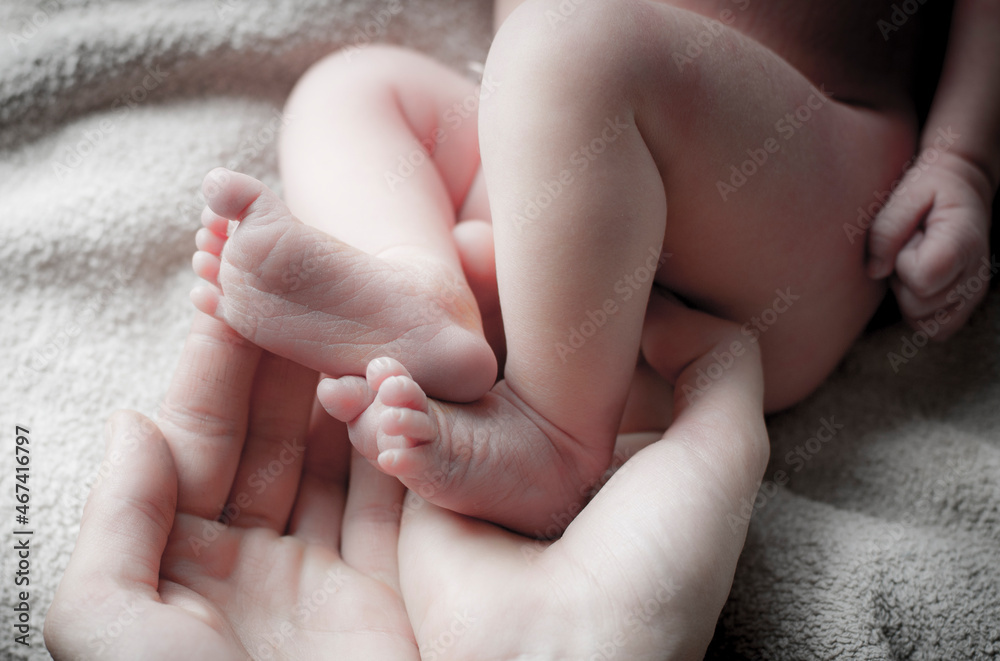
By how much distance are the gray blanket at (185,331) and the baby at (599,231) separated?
14cm

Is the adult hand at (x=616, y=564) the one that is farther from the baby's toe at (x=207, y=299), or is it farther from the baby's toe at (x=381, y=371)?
the baby's toe at (x=207, y=299)

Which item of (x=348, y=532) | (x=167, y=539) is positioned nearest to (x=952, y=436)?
(x=348, y=532)

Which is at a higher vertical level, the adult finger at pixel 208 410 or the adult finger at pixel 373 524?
the adult finger at pixel 208 410

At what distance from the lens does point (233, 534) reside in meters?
0.73

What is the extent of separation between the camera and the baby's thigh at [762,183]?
27.2 inches

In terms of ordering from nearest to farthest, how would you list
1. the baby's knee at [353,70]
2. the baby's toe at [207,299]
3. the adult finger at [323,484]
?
the baby's toe at [207,299] < the adult finger at [323,484] < the baby's knee at [353,70]

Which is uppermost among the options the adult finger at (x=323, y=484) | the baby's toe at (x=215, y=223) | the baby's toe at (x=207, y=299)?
the baby's toe at (x=215, y=223)

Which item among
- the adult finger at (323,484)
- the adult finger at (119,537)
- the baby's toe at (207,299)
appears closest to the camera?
the adult finger at (119,537)

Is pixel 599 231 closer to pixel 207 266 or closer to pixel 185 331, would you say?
pixel 207 266

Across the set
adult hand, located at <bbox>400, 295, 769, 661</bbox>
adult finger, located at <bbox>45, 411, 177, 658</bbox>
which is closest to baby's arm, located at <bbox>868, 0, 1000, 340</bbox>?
adult hand, located at <bbox>400, 295, 769, 661</bbox>

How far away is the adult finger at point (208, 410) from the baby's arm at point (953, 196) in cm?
79

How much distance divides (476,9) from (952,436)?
104 cm

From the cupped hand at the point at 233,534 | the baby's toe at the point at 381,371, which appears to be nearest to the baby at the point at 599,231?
the baby's toe at the point at 381,371

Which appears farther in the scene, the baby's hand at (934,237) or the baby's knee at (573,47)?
the baby's hand at (934,237)
